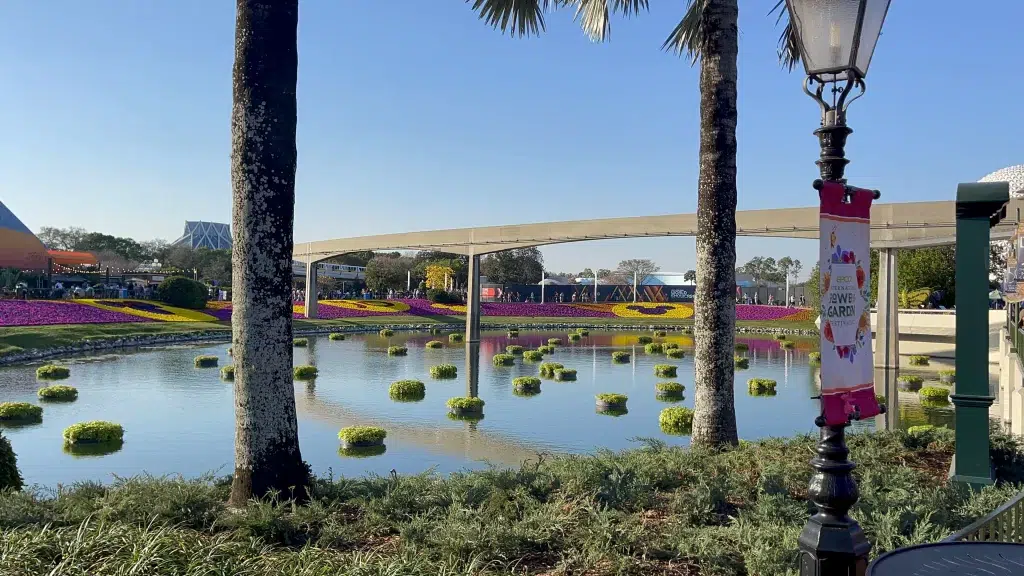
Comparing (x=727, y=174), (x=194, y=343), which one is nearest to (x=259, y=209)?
(x=727, y=174)

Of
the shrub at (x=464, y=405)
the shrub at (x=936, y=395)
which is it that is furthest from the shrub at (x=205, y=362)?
the shrub at (x=936, y=395)

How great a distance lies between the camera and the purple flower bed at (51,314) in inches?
1244

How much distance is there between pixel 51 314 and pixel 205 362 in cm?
1541

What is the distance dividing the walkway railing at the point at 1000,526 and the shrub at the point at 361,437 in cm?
934

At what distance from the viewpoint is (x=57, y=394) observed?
1645 centimetres

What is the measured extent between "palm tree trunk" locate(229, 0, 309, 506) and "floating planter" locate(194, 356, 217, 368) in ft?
61.9

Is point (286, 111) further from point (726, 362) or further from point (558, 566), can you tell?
point (726, 362)

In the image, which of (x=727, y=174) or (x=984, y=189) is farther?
(x=727, y=174)

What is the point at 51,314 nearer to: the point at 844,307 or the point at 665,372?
the point at 665,372

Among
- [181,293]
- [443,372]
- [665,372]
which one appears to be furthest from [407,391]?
[181,293]

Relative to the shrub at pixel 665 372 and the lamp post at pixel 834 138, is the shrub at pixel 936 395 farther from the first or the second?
the lamp post at pixel 834 138

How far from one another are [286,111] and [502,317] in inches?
1896

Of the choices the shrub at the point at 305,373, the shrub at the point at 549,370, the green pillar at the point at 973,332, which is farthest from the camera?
the shrub at the point at 549,370

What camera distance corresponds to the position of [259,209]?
229 inches
